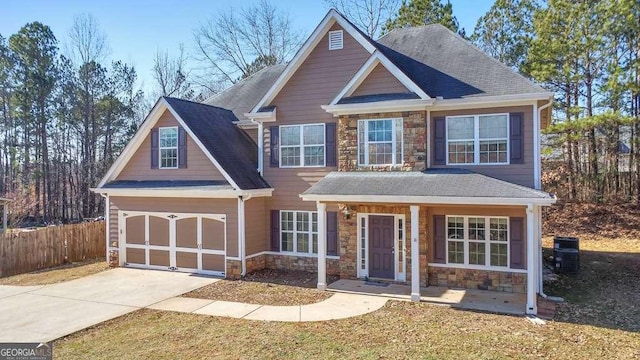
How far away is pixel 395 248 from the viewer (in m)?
12.8

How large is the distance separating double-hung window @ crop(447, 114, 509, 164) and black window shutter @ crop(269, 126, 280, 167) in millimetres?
5786

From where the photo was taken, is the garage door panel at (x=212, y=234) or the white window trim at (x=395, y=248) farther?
the garage door panel at (x=212, y=234)

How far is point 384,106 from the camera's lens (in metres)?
12.5

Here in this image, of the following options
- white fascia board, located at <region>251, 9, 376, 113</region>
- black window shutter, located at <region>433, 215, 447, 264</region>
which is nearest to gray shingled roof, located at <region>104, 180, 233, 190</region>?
white fascia board, located at <region>251, 9, 376, 113</region>

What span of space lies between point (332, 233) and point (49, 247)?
11120 mm

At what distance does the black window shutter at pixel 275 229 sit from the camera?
14.8 meters

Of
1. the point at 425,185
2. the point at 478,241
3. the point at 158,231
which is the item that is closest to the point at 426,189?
the point at 425,185

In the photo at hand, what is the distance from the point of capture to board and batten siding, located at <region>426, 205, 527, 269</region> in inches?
451

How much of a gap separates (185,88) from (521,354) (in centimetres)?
3400

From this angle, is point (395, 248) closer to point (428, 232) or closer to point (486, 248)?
point (428, 232)

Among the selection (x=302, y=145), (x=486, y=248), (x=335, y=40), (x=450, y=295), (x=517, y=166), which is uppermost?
(x=335, y=40)

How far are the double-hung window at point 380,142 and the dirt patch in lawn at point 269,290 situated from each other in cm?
405

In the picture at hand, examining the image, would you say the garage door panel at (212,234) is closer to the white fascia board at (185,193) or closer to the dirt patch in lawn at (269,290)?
the white fascia board at (185,193)

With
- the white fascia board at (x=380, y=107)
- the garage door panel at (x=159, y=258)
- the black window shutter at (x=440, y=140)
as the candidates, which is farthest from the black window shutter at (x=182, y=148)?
the black window shutter at (x=440, y=140)
